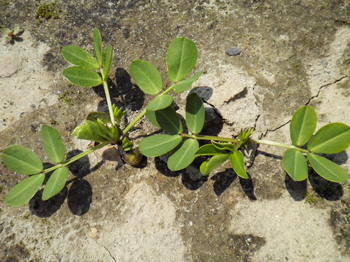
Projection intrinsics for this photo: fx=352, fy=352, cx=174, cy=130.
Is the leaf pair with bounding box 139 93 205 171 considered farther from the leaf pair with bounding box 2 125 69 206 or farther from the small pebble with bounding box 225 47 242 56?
the small pebble with bounding box 225 47 242 56

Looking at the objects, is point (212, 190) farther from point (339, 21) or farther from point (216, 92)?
point (339, 21)

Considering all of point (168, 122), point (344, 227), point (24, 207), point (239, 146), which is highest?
point (168, 122)

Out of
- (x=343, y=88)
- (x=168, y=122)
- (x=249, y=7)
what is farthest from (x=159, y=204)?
(x=249, y=7)

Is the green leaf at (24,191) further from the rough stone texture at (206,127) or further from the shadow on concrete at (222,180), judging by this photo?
the shadow on concrete at (222,180)

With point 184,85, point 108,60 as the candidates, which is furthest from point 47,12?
point 184,85

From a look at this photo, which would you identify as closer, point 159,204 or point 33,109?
point 159,204

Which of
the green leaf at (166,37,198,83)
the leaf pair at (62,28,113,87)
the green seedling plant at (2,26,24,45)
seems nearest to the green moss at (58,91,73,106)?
the leaf pair at (62,28,113,87)
